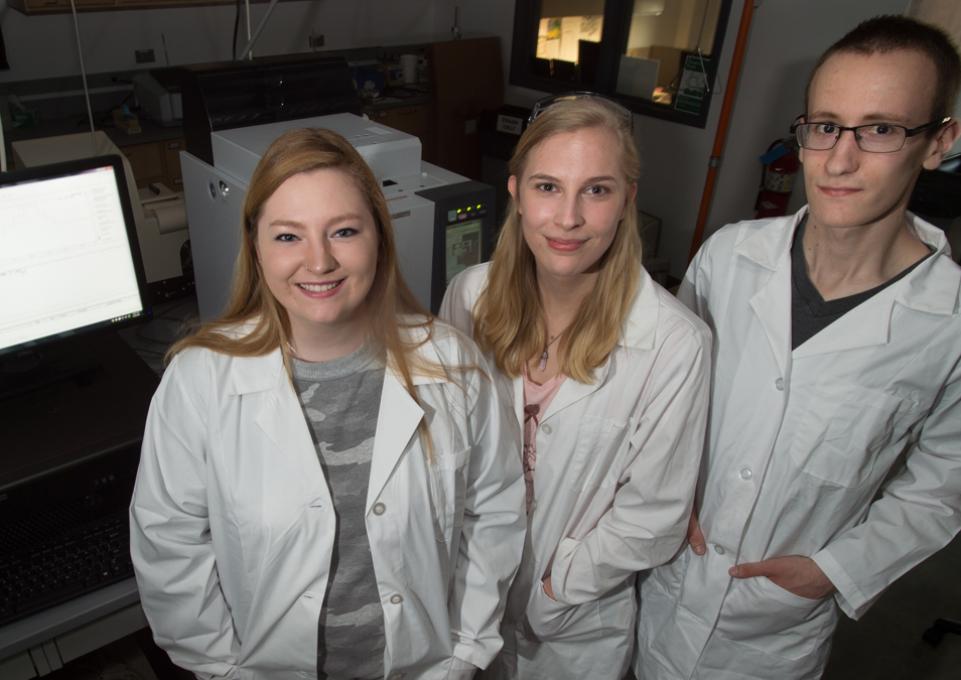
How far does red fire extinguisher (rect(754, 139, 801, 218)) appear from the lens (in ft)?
10.6

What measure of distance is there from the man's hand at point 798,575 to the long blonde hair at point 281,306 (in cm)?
67

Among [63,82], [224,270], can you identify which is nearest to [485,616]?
[224,270]

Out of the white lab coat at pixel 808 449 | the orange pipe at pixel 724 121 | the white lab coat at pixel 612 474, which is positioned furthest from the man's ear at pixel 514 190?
the orange pipe at pixel 724 121

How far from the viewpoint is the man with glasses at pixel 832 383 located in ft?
3.33

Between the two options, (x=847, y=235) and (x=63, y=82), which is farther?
(x=63, y=82)

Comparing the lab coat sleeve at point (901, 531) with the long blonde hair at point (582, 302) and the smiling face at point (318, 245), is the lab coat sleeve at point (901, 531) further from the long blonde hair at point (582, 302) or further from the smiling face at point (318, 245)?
the smiling face at point (318, 245)

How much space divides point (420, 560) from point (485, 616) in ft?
0.63

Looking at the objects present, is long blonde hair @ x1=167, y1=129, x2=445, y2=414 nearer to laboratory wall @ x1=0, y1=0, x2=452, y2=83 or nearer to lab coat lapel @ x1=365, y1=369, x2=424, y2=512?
lab coat lapel @ x1=365, y1=369, x2=424, y2=512

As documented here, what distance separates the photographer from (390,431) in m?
1.03

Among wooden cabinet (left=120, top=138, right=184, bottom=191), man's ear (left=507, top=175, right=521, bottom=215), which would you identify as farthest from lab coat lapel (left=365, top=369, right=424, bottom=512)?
wooden cabinet (left=120, top=138, right=184, bottom=191)

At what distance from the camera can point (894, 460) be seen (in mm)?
1173

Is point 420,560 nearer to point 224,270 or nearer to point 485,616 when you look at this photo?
point 485,616

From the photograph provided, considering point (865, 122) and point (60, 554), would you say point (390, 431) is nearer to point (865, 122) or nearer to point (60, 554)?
point (60, 554)

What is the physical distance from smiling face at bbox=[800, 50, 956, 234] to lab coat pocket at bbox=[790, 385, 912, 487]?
0.28 m
